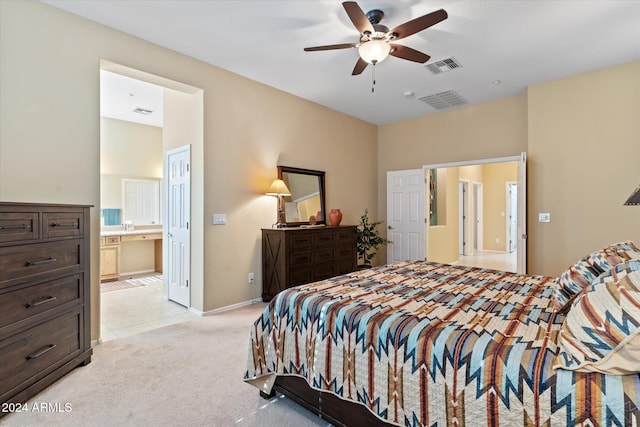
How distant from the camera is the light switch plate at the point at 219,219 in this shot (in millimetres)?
3868

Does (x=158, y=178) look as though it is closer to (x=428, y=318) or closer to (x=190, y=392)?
(x=190, y=392)

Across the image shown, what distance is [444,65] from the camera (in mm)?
3824

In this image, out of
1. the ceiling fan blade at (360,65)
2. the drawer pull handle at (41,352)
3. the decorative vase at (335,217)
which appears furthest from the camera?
the decorative vase at (335,217)

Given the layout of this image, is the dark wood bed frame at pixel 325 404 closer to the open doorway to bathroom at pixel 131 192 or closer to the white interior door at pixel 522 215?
the open doorway to bathroom at pixel 131 192

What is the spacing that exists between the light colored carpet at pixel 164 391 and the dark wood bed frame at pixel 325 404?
101mm

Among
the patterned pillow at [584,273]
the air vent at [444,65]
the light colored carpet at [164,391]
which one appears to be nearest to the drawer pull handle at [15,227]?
the light colored carpet at [164,391]

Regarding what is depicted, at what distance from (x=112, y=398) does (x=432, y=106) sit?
546cm

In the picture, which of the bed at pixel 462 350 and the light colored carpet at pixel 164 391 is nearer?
the bed at pixel 462 350

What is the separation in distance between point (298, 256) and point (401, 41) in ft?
9.05

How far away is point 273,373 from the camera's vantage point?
6.68ft

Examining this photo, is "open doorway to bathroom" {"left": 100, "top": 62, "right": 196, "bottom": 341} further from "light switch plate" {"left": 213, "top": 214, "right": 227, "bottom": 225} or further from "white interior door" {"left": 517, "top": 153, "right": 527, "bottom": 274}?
"white interior door" {"left": 517, "top": 153, "right": 527, "bottom": 274}

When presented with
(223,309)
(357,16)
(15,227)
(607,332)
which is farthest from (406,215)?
(15,227)

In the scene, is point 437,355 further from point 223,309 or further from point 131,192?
point 131,192

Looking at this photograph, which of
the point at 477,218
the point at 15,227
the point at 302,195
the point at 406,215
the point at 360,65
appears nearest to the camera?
the point at 15,227
